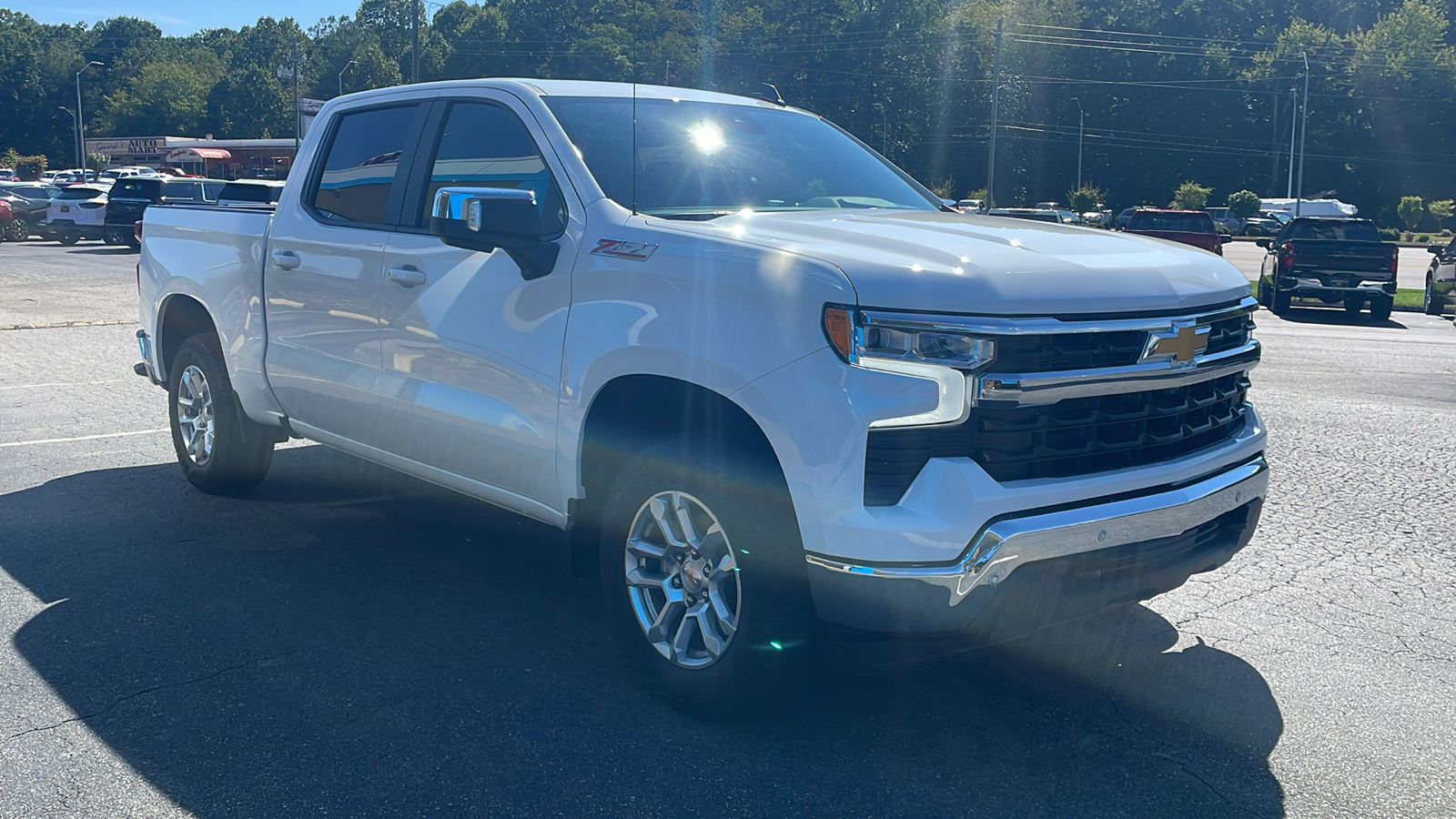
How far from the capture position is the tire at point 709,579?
3.73 meters

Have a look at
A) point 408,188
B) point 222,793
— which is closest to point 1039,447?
point 222,793

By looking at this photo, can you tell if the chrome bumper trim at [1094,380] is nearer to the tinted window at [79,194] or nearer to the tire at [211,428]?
the tire at [211,428]

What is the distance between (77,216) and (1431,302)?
32.3 m

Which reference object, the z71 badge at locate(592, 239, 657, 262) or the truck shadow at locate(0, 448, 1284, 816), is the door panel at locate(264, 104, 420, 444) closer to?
the truck shadow at locate(0, 448, 1284, 816)

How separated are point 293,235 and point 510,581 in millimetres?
1850

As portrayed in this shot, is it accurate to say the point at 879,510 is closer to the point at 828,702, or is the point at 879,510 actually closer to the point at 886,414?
the point at 886,414

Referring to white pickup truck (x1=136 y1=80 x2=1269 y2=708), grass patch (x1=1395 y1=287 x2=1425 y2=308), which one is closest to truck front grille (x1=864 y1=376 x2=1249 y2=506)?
white pickup truck (x1=136 y1=80 x2=1269 y2=708)

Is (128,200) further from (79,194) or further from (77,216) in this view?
(79,194)

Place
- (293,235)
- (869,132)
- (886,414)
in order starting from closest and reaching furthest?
(886,414)
(293,235)
(869,132)

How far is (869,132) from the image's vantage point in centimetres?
9012

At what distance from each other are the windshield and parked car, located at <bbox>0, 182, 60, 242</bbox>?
36618 mm

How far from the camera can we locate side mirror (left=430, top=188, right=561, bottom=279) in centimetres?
423

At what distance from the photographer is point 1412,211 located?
7144 centimetres

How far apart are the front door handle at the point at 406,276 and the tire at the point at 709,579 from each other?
136cm
